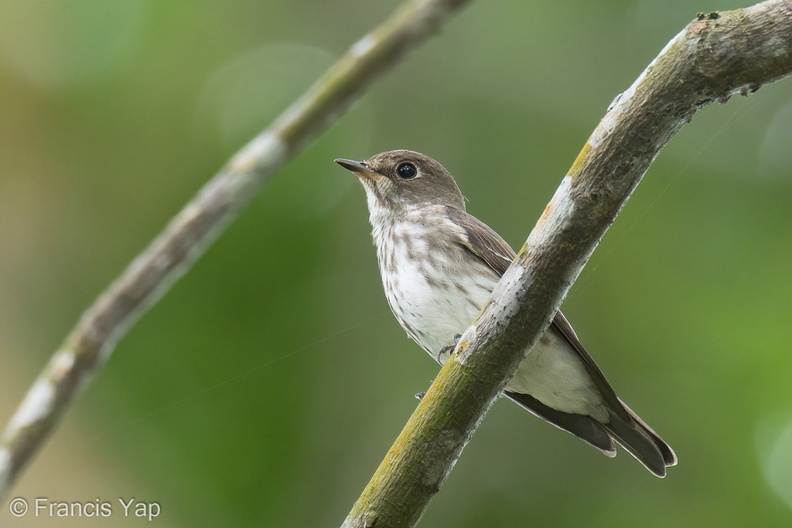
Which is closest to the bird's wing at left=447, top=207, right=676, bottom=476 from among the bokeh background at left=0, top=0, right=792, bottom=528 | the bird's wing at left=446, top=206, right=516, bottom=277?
the bird's wing at left=446, top=206, right=516, bottom=277

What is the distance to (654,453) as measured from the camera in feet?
12.9

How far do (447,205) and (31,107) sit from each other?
234 cm

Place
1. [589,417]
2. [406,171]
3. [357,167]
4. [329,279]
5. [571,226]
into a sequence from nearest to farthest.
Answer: [571,226], [589,417], [357,167], [406,171], [329,279]

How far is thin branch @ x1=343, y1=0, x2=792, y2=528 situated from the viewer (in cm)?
250

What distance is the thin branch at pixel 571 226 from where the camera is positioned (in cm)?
250

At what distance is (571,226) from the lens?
2.60 meters

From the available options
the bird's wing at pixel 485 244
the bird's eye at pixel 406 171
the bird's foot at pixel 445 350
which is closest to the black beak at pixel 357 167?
the bird's eye at pixel 406 171

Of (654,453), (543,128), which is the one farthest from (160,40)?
(654,453)

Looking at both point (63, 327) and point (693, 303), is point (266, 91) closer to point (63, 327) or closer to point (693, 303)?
point (63, 327)

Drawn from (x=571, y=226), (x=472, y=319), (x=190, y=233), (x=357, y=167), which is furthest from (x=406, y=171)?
(x=190, y=233)

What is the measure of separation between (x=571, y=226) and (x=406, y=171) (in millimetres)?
2309

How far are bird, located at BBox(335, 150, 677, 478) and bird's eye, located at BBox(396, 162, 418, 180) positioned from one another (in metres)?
0.37

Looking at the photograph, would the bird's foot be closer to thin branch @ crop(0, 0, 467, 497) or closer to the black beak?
the black beak

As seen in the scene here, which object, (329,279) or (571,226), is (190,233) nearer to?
(571,226)
